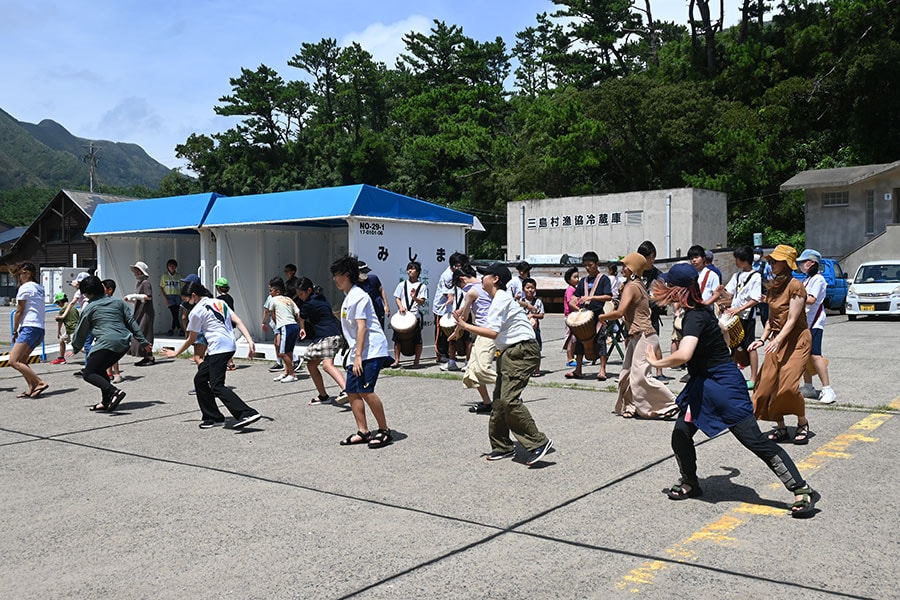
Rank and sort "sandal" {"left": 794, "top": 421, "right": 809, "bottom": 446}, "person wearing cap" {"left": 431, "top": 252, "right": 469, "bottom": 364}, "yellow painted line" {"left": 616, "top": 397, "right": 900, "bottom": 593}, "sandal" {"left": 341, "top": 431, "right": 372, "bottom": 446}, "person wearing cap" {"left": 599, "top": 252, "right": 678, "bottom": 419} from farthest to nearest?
"person wearing cap" {"left": 431, "top": 252, "right": 469, "bottom": 364} → "person wearing cap" {"left": 599, "top": 252, "right": 678, "bottom": 419} → "sandal" {"left": 341, "top": 431, "right": 372, "bottom": 446} → "sandal" {"left": 794, "top": 421, "right": 809, "bottom": 446} → "yellow painted line" {"left": 616, "top": 397, "right": 900, "bottom": 593}

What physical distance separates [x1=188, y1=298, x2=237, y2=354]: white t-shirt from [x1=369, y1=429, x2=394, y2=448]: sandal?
2100 mm

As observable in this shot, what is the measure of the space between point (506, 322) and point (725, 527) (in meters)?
2.48

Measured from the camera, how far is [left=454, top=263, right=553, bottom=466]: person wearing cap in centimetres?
666

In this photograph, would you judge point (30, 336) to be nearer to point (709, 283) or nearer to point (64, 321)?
point (64, 321)

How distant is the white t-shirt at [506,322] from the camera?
6738 mm

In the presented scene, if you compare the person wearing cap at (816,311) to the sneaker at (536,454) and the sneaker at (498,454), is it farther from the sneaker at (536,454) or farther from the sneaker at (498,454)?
the sneaker at (498,454)

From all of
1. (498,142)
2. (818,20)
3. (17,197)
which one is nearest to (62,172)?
(17,197)

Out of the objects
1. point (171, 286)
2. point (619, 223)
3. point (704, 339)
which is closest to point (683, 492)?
point (704, 339)

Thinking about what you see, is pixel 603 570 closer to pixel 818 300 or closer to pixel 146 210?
pixel 818 300

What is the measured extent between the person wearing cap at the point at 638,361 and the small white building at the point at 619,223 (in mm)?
23870

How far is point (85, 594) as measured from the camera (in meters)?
4.24

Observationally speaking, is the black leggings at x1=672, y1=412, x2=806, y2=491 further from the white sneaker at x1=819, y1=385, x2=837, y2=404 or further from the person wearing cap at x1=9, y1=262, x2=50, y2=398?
the person wearing cap at x1=9, y1=262, x2=50, y2=398

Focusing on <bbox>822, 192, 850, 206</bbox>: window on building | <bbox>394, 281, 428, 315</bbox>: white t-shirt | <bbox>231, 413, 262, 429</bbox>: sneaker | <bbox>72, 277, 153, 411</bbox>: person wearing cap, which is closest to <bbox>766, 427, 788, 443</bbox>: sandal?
<bbox>231, 413, 262, 429</bbox>: sneaker

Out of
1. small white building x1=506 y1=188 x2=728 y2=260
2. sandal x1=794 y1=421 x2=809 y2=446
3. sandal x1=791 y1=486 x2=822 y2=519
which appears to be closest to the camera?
sandal x1=791 y1=486 x2=822 y2=519
